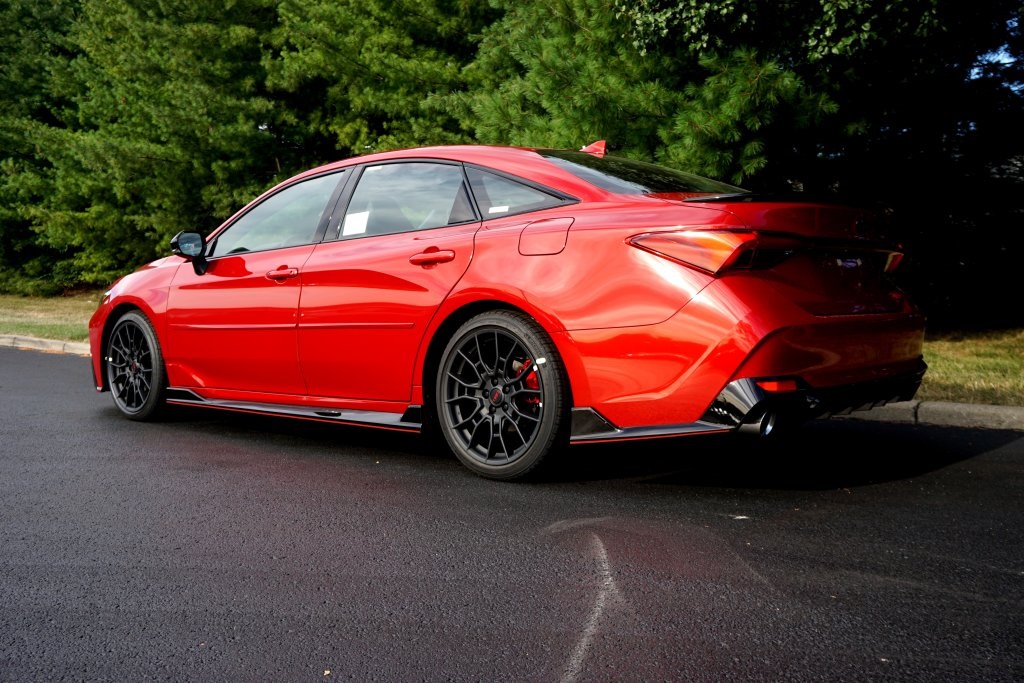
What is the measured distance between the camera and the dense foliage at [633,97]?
32.3ft

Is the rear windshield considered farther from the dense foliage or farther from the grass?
the grass

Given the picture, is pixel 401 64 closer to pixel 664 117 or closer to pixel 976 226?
pixel 664 117

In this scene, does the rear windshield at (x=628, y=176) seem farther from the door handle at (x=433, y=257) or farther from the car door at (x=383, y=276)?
the door handle at (x=433, y=257)

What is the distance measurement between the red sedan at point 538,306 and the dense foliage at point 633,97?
41.5 inches

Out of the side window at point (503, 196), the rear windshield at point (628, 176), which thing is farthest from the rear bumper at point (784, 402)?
the side window at point (503, 196)

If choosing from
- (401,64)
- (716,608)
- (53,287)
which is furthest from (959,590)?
(53,287)

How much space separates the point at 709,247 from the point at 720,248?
0.04 meters

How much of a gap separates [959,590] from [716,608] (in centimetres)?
81

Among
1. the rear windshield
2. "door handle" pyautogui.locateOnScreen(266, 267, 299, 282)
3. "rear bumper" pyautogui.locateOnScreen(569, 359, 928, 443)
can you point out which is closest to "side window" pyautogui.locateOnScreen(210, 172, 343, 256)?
"door handle" pyautogui.locateOnScreen(266, 267, 299, 282)

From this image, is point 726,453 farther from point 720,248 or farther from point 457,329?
point 720,248

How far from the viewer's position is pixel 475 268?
Result: 183 inches

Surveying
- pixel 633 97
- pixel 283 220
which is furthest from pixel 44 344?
pixel 283 220

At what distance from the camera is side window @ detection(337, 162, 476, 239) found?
5016mm

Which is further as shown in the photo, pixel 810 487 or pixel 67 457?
pixel 67 457
